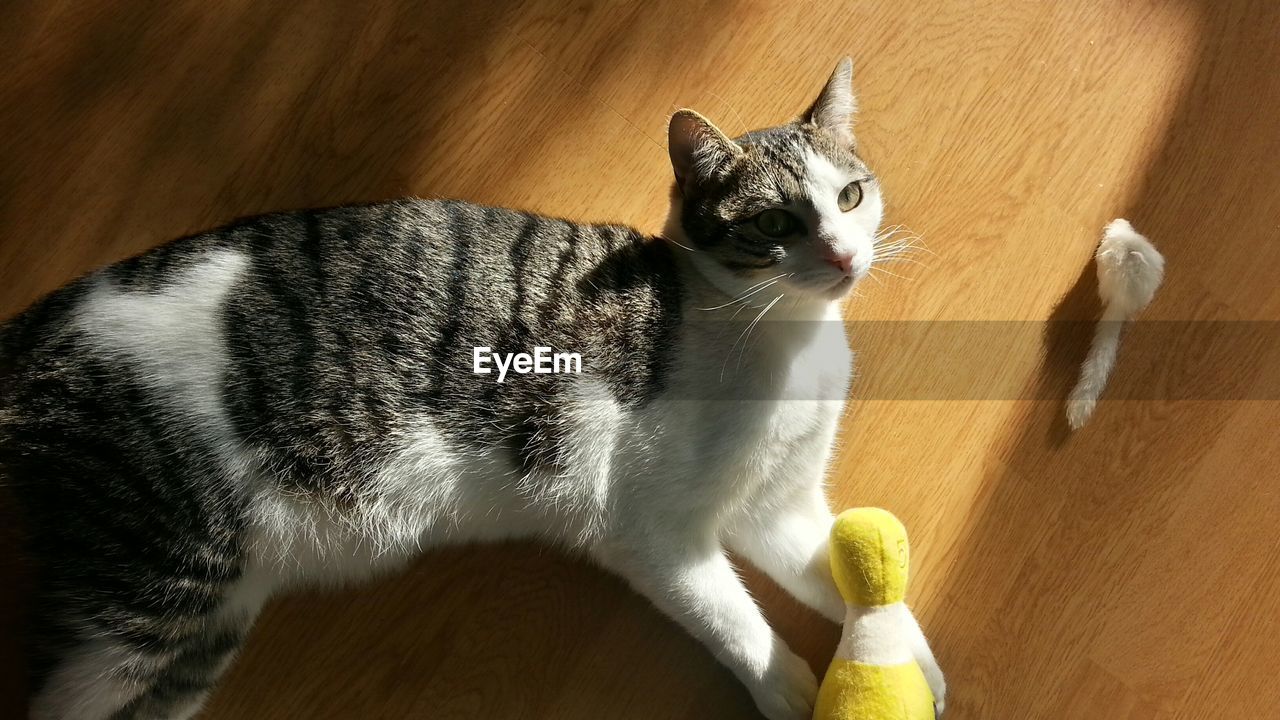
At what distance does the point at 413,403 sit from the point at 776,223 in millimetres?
543

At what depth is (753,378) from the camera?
46.6 inches

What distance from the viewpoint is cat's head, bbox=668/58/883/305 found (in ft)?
3.68

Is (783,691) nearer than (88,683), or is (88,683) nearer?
(88,683)

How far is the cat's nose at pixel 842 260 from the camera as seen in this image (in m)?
1.10

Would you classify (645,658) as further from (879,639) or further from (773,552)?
(879,639)

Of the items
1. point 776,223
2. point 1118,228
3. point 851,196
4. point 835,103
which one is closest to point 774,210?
point 776,223

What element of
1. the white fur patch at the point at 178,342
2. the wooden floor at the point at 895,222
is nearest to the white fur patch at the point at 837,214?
the wooden floor at the point at 895,222

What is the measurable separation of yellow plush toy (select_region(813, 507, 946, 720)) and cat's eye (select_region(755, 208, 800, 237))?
17.4 inches

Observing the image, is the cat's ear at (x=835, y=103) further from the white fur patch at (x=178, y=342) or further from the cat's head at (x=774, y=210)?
the white fur patch at (x=178, y=342)

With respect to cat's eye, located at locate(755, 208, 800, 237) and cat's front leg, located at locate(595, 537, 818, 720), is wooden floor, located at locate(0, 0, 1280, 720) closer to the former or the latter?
cat's front leg, located at locate(595, 537, 818, 720)

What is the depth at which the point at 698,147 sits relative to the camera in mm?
1165

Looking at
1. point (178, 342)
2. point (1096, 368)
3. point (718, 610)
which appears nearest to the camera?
point (178, 342)

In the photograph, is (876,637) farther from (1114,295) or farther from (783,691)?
(1114,295)

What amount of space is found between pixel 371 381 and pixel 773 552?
656mm
